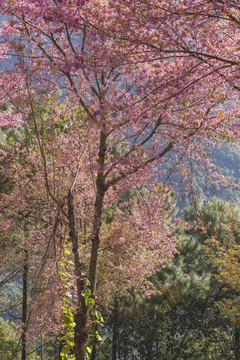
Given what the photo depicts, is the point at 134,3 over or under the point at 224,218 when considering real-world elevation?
under

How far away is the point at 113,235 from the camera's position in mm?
10438

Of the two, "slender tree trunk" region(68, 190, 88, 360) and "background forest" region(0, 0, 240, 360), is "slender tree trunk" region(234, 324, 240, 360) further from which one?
"slender tree trunk" region(68, 190, 88, 360)

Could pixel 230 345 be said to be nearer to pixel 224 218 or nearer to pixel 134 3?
pixel 224 218

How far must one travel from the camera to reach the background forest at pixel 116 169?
3236 mm

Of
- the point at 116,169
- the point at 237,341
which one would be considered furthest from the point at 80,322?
the point at 237,341

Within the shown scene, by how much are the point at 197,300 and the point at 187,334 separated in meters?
1.53

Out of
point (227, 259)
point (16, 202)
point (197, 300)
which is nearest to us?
point (16, 202)

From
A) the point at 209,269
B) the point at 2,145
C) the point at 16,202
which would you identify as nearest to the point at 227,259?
the point at 209,269

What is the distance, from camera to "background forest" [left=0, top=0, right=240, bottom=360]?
10.6 ft

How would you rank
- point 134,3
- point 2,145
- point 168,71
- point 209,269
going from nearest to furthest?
point 134,3 < point 168,71 < point 2,145 < point 209,269

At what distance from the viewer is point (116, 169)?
23.7 ft

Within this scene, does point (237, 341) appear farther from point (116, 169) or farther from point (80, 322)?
point (80, 322)

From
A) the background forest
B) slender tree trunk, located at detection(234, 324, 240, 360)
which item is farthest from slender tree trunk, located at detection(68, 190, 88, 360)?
slender tree trunk, located at detection(234, 324, 240, 360)

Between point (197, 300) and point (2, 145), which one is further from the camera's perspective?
point (197, 300)
